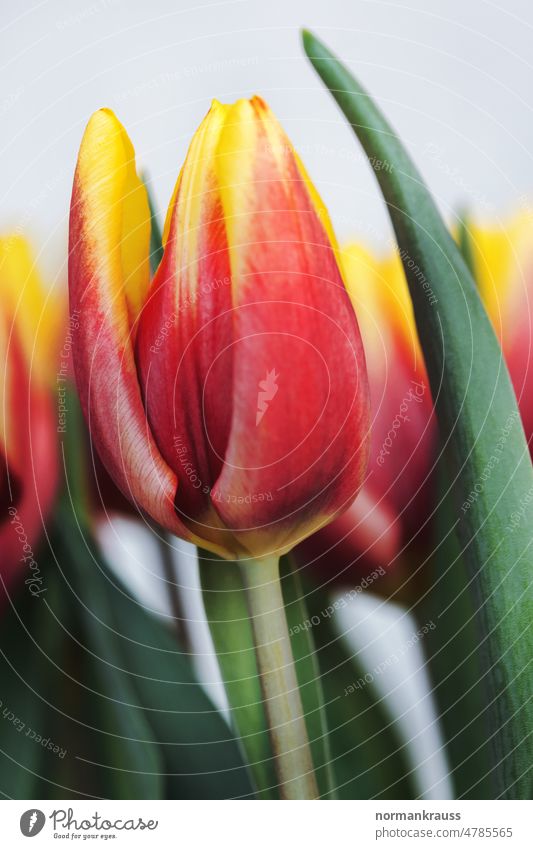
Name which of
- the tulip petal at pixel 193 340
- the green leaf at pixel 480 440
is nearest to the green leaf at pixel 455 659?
the green leaf at pixel 480 440

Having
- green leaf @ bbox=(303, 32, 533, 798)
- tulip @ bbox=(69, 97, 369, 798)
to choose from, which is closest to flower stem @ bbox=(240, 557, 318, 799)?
tulip @ bbox=(69, 97, 369, 798)

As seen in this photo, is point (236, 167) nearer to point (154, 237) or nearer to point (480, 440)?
point (154, 237)

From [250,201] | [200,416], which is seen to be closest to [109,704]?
[200,416]
